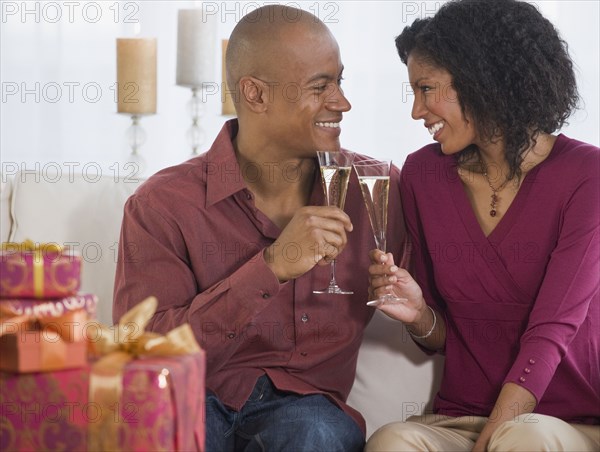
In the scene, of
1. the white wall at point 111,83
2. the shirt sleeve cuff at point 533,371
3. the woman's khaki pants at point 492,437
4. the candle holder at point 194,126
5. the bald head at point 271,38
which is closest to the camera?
the woman's khaki pants at point 492,437

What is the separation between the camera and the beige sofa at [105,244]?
7.51 ft

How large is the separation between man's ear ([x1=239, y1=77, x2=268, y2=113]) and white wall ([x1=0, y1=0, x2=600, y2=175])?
1.53 m

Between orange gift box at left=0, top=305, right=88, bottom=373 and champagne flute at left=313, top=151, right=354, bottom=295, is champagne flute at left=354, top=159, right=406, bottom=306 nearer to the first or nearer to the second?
champagne flute at left=313, top=151, right=354, bottom=295

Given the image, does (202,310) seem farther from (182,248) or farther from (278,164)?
(278,164)

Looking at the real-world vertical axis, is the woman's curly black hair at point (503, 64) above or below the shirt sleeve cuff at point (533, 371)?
above

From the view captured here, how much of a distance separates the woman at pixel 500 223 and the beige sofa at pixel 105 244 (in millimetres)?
162

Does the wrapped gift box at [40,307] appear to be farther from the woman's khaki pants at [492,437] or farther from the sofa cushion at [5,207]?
the sofa cushion at [5,207]

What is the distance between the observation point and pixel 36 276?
4.57ft

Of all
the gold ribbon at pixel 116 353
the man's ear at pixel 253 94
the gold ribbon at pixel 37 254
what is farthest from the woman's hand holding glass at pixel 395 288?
the gold ribbon at pixel 37 254

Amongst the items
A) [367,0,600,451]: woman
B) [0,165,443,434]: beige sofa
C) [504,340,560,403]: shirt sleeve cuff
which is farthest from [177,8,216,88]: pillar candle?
[504,340,560,403]: shirt sleeve cuff

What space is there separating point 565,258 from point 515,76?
0.39 metres

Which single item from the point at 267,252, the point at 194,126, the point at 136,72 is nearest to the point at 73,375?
the point at 267,252

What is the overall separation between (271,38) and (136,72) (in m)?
0.85

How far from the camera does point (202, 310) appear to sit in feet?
6.45
